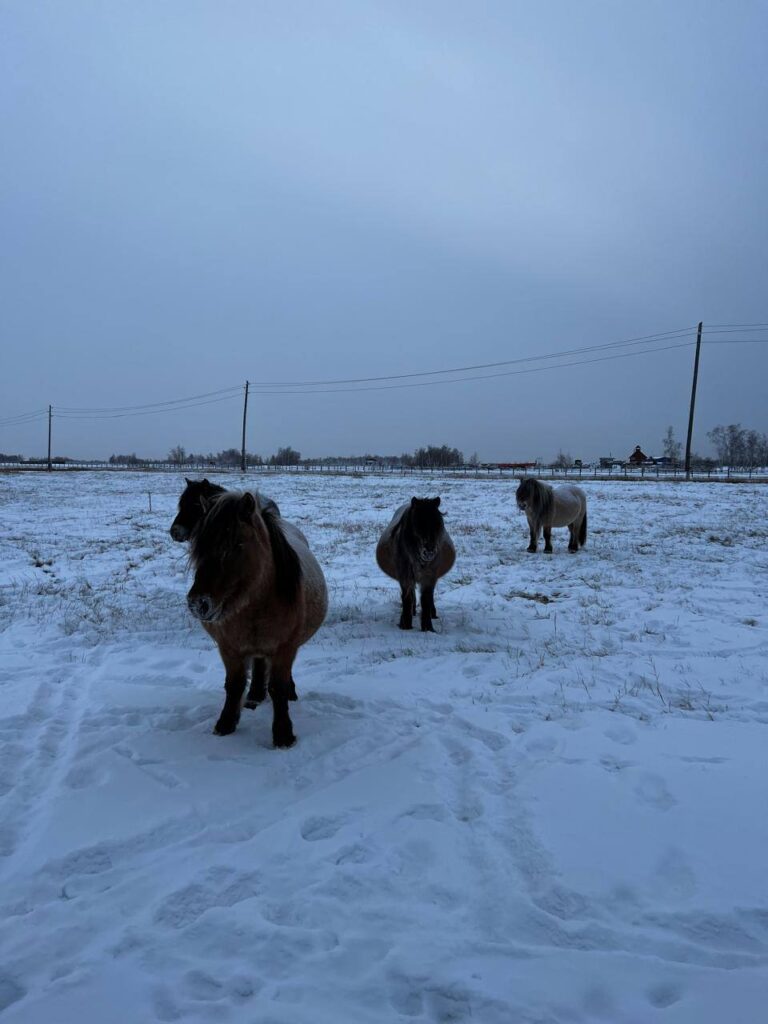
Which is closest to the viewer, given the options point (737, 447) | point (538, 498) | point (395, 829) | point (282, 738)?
point (395, 829)

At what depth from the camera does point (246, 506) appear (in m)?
3.66

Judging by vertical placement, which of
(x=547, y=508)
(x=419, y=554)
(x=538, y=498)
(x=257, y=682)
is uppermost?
(x=538, y=498)

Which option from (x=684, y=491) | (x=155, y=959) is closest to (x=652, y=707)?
(x=155, y=959)

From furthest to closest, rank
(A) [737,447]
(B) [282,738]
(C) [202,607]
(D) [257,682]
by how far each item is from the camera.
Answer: (A) [737,447] → (D) [257,682] → (B) [282,738] → (C) [202,607]

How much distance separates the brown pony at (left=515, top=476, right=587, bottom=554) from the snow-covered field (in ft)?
18.3

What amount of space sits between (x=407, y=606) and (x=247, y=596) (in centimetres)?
386

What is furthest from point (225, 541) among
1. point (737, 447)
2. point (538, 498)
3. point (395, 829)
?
point (737, 447)

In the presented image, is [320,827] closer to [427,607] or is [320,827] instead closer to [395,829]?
[395,829]

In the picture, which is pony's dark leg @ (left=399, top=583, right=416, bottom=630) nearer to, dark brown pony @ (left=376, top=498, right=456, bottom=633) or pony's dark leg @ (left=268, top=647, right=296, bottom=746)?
dark brown pony @ (left=376, top=498, right=456, bottom=633)

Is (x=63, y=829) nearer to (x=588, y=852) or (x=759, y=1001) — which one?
(x=588, y=852)

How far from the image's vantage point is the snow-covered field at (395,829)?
200cm

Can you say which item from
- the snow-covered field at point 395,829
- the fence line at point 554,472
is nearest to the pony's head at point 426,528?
the snow-covered field at point 395,829

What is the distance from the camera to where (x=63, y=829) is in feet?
9.57

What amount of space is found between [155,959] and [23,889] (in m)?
0.90
